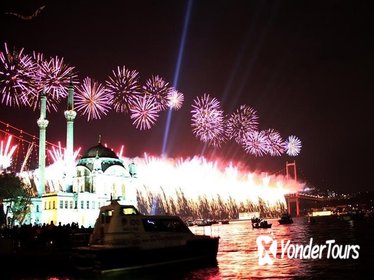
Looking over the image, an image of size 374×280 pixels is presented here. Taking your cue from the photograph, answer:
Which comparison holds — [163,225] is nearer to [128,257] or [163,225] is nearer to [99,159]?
[128,257]

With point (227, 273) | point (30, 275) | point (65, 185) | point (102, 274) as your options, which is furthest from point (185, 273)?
point (65, 185)

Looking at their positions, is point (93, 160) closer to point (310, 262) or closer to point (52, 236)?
point (52, 236)

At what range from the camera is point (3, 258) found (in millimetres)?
27438

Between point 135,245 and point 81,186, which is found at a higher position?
point 81,186

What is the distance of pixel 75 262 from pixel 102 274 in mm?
1720

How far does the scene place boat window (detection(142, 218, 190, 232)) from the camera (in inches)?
1000

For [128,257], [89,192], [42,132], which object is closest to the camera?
[128,257]

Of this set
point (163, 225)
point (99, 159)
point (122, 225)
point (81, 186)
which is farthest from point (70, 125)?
point (122, 225)

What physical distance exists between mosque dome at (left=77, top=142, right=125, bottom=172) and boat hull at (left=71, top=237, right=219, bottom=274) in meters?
61.9

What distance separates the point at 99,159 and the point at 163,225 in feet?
208

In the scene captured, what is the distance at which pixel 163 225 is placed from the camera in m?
26.2

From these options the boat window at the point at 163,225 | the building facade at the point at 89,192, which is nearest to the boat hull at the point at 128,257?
the boat window at the point at 163,225

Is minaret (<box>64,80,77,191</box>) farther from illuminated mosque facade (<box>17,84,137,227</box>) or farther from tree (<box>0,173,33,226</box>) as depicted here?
tree (<box>0,173,33,226</box>)

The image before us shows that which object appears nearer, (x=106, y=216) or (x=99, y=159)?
(x=106, y=216)
